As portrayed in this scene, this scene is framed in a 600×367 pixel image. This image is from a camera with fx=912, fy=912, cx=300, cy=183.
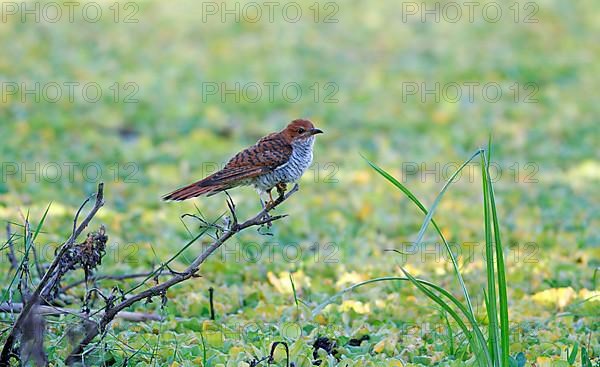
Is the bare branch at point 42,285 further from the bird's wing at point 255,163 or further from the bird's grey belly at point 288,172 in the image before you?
the bird's grey belly at point 288,172

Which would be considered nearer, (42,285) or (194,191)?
(42,285)

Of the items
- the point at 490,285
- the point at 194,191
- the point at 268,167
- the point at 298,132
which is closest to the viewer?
the point at 490,285

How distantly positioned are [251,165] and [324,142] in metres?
4.67

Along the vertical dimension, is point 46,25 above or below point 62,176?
above

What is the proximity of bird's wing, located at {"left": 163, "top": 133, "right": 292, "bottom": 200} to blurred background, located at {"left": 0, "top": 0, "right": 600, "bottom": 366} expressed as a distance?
2.37 ft

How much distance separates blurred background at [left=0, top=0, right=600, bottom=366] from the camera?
5.06 m

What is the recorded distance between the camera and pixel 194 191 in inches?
170

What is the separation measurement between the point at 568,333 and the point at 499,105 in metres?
6.05

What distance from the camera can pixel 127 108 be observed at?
31.6 ft

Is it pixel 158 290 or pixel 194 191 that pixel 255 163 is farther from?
pixel 158 290

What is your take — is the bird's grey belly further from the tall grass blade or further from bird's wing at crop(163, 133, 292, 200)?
the tall grass blade

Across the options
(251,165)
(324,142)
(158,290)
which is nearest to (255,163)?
(251,165)

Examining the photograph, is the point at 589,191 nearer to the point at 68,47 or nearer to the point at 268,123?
the point at 268,123

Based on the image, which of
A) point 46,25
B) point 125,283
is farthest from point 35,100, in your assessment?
point 125,283
